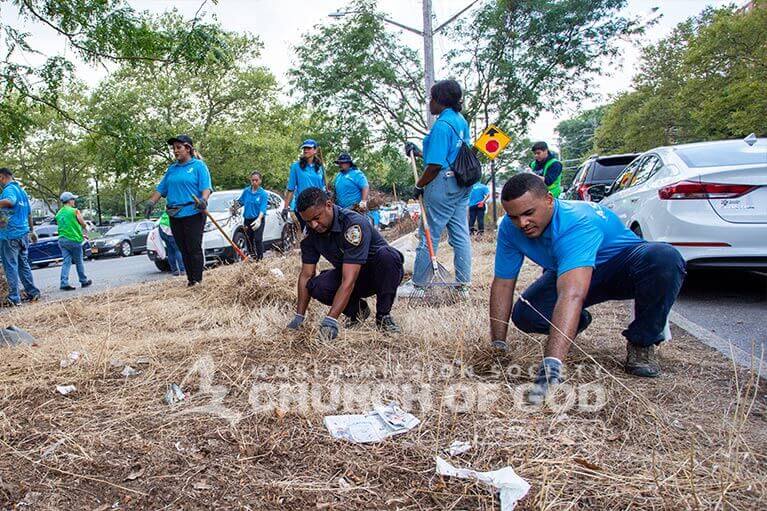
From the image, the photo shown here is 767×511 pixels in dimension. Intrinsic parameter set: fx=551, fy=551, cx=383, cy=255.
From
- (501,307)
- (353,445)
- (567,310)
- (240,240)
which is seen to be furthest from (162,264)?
(567,310)

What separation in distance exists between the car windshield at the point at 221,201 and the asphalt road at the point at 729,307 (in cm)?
839

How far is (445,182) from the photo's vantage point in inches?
187

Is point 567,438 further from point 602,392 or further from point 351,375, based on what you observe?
point 351,375

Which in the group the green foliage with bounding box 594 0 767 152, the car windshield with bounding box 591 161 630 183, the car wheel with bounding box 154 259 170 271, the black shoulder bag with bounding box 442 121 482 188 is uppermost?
the green foliage with bounding box 594 0 767 152

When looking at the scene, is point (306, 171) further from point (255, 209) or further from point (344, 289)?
point (344, 289)

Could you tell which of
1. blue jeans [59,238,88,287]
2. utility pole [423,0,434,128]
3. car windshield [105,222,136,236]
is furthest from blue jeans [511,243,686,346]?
car windshield [105,222,136,236]

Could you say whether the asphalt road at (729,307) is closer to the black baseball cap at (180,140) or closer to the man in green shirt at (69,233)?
the black baseball cap at (180,140)

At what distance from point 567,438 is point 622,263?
1.24 meters

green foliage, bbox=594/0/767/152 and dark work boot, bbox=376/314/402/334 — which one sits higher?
green foliage, bbox=594/0/767/152

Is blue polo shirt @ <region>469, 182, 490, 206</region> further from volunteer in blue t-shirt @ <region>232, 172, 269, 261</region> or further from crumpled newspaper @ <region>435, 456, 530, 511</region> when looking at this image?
crumpled newspaper @ <region>435, 456, 530, 511</region>

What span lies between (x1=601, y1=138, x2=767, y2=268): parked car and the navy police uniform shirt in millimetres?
2560

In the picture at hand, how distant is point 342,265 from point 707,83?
75.5 feet

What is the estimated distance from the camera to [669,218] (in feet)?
→ 15.1

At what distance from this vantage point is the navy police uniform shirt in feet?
11.3
